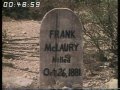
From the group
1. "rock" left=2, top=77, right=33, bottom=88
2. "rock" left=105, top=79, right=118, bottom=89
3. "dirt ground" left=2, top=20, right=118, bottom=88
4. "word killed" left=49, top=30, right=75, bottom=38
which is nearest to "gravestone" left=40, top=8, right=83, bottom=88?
"word killed" left=49, top=30, right=75, bottom=38

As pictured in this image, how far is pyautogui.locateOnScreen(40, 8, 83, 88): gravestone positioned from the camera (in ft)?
28.3

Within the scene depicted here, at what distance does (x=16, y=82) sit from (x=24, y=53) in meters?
0.55

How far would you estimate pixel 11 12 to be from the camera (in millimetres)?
8758

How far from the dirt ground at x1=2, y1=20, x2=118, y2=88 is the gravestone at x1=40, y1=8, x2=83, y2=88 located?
0.13 metres

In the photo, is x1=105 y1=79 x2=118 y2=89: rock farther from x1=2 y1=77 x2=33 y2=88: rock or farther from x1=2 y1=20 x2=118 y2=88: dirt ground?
x1=2 y1=77 x2=33 y2=88: rock

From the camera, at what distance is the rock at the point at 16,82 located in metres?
8.78

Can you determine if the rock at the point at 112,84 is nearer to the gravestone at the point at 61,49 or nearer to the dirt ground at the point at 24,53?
the dirt ground at the point at 24,53

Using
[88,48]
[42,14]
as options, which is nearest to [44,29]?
[42,14]

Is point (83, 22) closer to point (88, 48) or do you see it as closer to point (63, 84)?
point (88, 48)

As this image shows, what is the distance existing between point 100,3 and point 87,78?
1.38 meters
